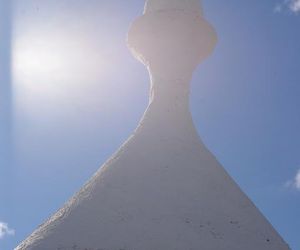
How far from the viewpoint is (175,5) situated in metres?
12.6

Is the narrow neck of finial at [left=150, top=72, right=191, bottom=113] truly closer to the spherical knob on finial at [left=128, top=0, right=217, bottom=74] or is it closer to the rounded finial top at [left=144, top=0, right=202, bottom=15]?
the spherical knob on finial at [left=128, top=0, right=217, bottom=74]

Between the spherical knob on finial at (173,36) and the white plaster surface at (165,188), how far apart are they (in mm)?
21

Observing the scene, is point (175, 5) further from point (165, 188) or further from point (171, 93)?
point (165, 188)

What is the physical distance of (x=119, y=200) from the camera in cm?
977

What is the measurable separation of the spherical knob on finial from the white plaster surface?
2cm

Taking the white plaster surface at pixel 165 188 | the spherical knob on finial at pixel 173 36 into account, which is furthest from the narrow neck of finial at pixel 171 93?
the spherical knob on finial at pixel 173 36

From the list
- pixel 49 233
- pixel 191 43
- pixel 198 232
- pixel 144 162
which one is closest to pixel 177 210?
pixel 198 232

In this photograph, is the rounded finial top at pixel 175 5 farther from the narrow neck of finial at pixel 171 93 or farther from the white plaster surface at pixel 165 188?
the narrow neck of finial at pixel 171 93

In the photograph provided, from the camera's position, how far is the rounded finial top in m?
12.6

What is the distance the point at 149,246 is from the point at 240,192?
9.59 feet

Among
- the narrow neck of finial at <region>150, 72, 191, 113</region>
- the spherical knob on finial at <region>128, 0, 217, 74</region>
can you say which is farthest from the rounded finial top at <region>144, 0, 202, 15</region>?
the narrow neck of finial at <region>150, 72, 191, 113</region>

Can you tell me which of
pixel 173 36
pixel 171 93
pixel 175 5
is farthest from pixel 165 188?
pixel 175 5

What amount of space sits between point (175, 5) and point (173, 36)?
0.69 m

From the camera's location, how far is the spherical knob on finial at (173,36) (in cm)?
1243
